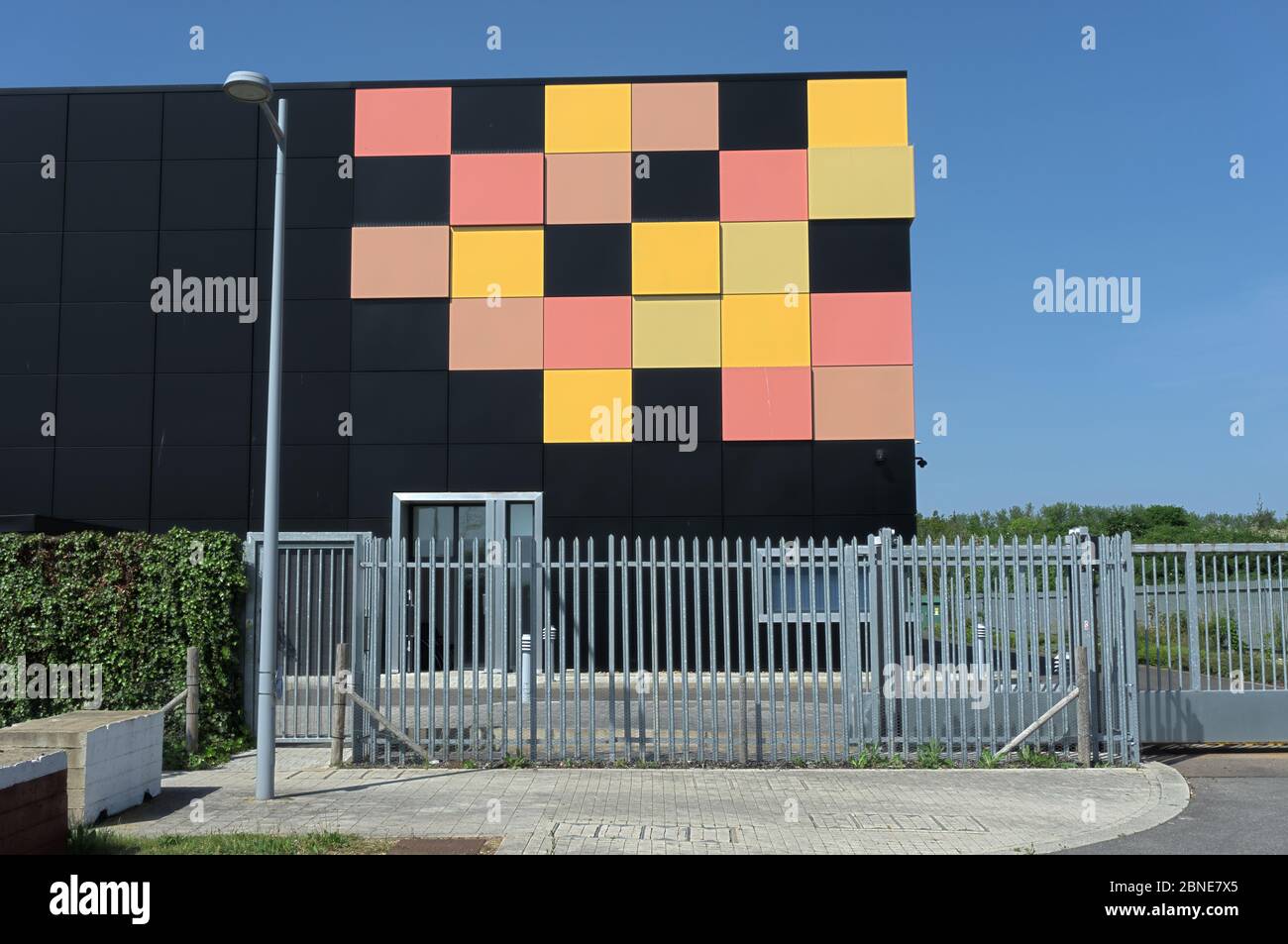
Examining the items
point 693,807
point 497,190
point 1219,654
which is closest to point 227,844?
point 693,807

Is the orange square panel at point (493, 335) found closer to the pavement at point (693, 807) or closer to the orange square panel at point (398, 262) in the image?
the orange square panel at point (398, 262)

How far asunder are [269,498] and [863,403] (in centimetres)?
1155

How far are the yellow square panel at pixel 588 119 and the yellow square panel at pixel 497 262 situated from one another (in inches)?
69.5

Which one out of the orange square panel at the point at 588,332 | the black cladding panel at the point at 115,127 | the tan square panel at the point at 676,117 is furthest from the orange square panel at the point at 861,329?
the black cladding panel at the point at 115,127

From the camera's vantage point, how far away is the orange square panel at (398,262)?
62.1 ft

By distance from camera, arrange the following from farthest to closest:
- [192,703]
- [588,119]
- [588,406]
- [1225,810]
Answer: [588,119]
[588,406]
[192,703]
[1225,810]

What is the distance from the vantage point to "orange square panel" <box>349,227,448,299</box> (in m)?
18.9

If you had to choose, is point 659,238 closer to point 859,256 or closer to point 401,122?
point 859,256

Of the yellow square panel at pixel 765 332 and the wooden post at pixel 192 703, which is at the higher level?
the yellow square panel at pixel 765 332

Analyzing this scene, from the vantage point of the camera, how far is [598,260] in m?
19.1

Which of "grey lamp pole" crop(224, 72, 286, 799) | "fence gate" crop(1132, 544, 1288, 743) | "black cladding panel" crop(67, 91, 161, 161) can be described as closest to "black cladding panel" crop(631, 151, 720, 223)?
"black cladding panel" crop(67, 91, 161, 161)

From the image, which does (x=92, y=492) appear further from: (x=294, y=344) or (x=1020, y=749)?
(x=1020, y=749)

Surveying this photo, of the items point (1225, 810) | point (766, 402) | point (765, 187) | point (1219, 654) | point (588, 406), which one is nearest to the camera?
point (1225, 810)

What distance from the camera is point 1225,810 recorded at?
9.30m
